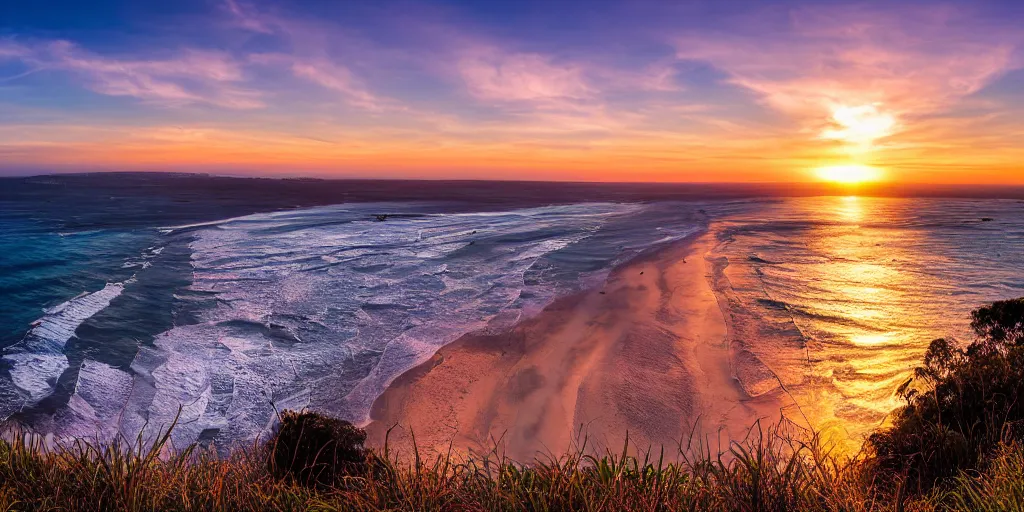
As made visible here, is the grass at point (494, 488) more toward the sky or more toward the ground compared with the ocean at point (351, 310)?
more toward the sky

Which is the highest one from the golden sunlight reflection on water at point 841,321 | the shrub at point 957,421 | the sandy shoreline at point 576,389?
the shrub at point 957,421

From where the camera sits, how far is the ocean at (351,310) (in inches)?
422

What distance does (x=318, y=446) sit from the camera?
6.72 metres

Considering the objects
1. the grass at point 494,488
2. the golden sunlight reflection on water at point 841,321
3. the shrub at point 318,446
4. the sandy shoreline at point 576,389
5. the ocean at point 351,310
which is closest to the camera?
the grass at point 494,488

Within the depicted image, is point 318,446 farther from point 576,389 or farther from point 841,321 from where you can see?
point 841,321

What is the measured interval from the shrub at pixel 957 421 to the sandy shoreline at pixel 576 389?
7.77ft

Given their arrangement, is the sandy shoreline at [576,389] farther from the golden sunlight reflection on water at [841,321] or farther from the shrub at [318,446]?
the golden sunlight reflection on water at [841,321]

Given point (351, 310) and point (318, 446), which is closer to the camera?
point (318, 446)

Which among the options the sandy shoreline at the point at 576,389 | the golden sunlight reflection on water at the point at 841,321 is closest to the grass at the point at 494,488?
the sandy shoreline at the point at 576,389

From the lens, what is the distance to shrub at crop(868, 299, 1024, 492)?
17.3 feet

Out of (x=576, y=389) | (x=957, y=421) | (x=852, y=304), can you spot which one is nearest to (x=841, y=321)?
(x=852, y=304)

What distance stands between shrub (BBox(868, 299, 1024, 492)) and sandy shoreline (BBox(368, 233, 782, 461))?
2.37 metres

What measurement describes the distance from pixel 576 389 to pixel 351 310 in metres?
9.21

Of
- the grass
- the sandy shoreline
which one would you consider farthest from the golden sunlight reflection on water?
the grass
